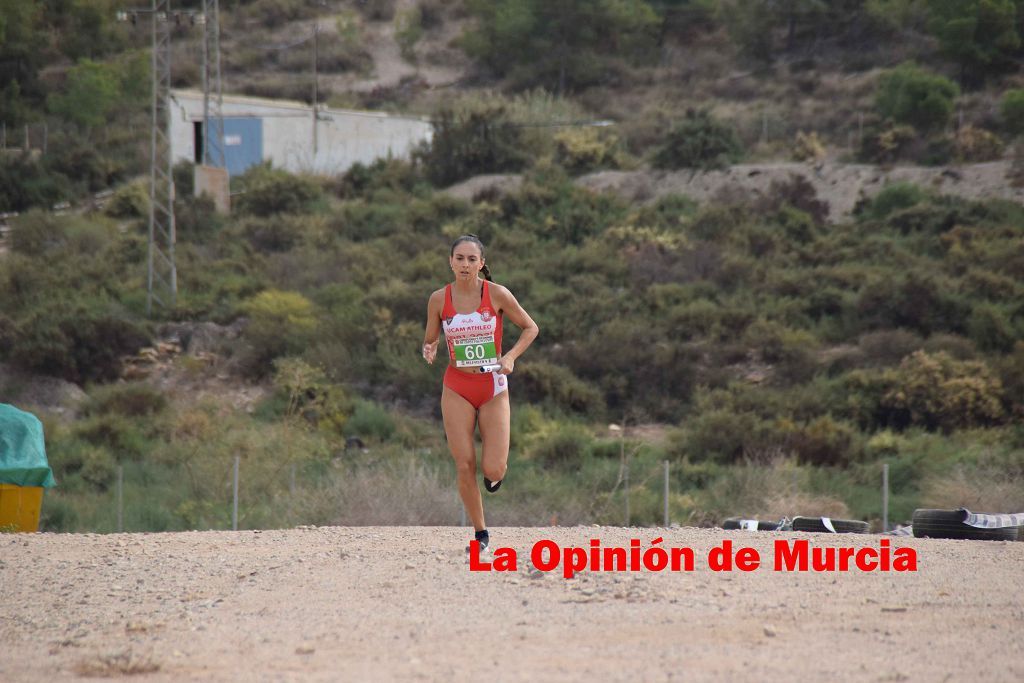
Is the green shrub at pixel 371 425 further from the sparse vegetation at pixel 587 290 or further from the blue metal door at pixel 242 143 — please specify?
the blue metal door at pixel 242 143

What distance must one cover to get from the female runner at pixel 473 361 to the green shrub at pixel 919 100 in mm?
36401

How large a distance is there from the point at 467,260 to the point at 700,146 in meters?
34.2

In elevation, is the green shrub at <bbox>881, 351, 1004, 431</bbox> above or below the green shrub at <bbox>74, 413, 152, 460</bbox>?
above

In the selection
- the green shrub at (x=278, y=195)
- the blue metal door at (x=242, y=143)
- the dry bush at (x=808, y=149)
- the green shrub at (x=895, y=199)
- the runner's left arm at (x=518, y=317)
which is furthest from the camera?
the blue metal door at (x=242, y=143)

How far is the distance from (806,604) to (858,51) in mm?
52863

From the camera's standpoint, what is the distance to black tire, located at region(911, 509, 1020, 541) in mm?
10039

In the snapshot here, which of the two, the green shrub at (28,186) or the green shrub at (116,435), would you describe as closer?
the green shrub at (116,435)

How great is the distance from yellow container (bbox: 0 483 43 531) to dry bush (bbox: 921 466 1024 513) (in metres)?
10.0

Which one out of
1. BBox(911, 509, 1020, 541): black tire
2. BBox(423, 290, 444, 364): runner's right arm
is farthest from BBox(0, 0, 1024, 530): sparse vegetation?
BBox(423, 290, 444, 364): runner's right arm

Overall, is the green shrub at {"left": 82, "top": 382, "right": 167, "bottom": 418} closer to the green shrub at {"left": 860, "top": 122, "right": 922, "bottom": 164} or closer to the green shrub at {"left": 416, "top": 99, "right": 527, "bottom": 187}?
the green shrub at {"left": 416, "top": 99, "right": 527, "bottom": 187}

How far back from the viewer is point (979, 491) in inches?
587

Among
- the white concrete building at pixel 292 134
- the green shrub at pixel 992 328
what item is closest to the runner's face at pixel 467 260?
the green shrub at pixel 992 328

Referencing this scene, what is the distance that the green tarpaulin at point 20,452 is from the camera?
1213 centimetres

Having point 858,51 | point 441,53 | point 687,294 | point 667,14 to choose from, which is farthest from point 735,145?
point 441,53
